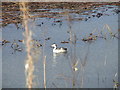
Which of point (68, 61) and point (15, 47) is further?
point (15, 47)

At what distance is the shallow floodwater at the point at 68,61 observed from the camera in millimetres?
5039

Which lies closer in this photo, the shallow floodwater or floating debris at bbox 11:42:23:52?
the shallow floodwater

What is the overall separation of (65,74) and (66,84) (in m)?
0.76

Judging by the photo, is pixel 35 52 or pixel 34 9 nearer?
pixel 35 52

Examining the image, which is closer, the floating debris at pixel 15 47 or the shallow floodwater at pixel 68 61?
the shallow floodwater at pixel 68 61

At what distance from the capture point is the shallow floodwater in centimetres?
504

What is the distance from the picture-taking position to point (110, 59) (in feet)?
20.5

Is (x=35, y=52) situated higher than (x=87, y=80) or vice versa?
(x=35, y=52)

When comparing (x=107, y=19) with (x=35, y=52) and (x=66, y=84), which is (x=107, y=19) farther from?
(x=35, y=52)

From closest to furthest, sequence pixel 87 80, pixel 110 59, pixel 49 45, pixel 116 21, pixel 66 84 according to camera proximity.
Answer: pixel 66 84, pixel 87 80, pixel 110 59, pixel 49 45, pixel 116 21

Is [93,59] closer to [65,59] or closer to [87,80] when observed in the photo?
[65,59]

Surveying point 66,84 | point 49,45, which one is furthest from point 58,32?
point 66,84

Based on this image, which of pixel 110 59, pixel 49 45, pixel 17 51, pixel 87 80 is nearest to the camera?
pixel 87 80

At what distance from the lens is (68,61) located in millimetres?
6168
